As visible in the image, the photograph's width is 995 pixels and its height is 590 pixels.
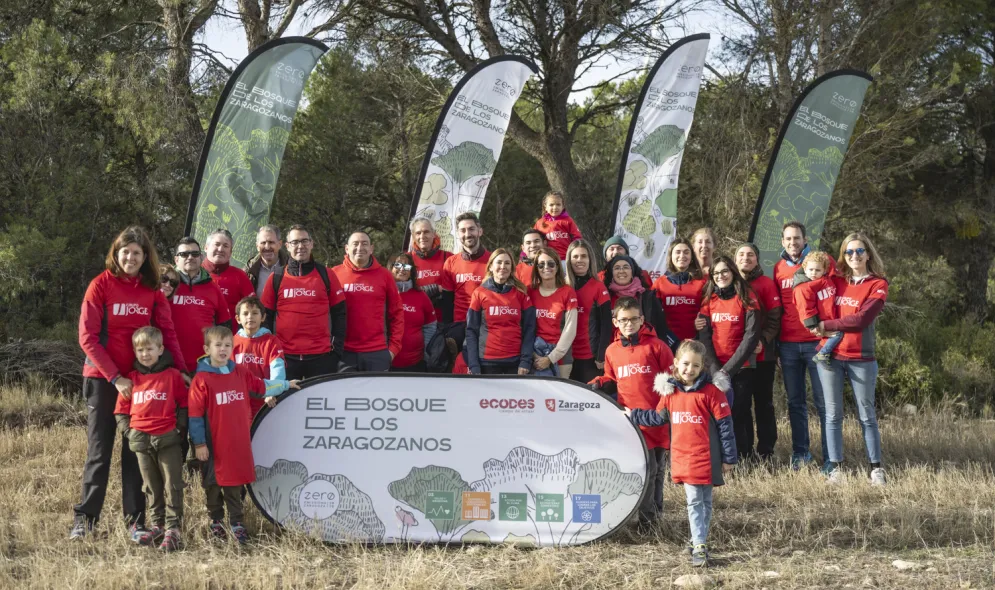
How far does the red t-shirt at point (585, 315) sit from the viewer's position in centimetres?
686

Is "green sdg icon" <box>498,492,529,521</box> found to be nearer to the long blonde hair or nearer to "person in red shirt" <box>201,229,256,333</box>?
"person in red shirt" <box>201,229,256,333</box>

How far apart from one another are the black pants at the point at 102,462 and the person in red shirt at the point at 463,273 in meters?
2.73

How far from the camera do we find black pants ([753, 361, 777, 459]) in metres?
7.55

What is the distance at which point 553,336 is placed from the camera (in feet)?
22.1

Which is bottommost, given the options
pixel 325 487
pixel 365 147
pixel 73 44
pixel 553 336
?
pixel 325 487

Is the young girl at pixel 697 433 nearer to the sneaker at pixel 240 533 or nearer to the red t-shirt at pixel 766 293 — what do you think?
the red t-shirt at pixel 766 293

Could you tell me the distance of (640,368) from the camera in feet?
18.7

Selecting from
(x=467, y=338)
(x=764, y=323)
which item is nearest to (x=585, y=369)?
(x=467, y=338)

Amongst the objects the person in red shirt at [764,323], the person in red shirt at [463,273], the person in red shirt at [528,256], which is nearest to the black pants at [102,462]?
the person in red shirt at [463,273]

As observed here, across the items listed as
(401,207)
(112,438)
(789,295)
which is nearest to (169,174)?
(401,207)

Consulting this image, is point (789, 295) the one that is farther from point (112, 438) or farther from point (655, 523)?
point (112, 438)

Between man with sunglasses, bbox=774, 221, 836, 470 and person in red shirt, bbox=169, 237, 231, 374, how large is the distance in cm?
455

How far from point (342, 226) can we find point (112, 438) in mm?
12676

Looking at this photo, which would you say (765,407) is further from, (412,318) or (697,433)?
(412,318)
